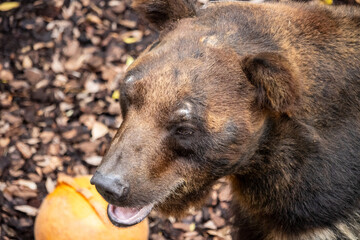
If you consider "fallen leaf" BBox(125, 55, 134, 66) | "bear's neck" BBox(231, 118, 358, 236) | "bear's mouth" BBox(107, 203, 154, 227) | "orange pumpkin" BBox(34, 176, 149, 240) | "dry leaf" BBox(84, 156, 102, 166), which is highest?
"bear's neck" BBox(231, 118, 358, 236)

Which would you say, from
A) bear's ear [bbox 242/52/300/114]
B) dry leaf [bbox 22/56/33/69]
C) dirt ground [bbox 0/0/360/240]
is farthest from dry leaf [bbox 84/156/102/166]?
bear's ear [bbox 242/52/300/114]

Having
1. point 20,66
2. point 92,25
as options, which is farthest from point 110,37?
point 20,66

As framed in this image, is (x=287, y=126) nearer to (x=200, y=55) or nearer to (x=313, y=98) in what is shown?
(x=313, y=98)

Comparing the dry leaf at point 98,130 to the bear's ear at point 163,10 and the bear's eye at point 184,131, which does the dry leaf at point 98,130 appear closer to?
the bear's ear at point 163,10

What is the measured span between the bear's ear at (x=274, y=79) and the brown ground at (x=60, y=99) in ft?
7.71

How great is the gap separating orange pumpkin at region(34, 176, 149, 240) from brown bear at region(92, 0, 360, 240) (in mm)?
763

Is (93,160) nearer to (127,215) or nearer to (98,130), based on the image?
(98,130)

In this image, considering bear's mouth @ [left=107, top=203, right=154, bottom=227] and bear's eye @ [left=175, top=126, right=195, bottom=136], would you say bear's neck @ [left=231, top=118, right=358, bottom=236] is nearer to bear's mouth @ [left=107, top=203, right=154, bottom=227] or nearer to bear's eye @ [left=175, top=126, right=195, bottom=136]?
bear's eye @ [left=175, top=126, right=195, bottom=136]

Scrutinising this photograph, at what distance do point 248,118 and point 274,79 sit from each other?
0.31 meters

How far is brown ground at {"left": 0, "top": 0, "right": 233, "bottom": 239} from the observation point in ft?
18.2

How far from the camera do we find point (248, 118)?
3584 mm

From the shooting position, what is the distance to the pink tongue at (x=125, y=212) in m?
3.85

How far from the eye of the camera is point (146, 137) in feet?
11.4

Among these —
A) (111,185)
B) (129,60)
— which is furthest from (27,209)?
(111,185)
